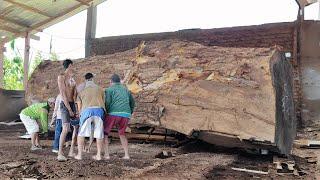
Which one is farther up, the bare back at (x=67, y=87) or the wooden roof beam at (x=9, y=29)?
the wooden roof beam at (x=9, y=29)

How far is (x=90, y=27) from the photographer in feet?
44.7

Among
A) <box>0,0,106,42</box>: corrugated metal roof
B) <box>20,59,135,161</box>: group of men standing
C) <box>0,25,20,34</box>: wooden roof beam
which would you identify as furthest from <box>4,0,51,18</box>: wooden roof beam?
<box>20,59,135,161</box>: group of men standing

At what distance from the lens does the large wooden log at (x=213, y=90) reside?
5.61 meters

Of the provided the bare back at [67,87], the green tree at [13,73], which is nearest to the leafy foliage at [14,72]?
the green tree at [13,73]

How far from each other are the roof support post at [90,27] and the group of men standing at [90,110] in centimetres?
783

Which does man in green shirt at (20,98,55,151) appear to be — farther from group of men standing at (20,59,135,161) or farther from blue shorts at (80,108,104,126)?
blue shorts at (80,108,104,126)

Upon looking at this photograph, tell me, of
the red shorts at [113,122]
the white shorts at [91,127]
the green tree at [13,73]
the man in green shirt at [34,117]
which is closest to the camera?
the white shorts at [91,127]

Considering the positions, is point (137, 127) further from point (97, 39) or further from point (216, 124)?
point (97, 39)

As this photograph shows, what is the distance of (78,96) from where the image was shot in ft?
18.0

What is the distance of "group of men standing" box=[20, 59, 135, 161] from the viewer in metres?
5.26

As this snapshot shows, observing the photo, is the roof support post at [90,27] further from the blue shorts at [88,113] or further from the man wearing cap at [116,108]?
the blue shorts at [88,113]

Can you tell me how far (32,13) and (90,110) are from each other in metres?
7.40

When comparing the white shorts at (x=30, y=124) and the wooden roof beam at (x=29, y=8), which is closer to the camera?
the white shorts at (x=30, y=124)

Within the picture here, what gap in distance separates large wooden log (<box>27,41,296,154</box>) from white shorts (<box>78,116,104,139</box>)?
4.44 feet
